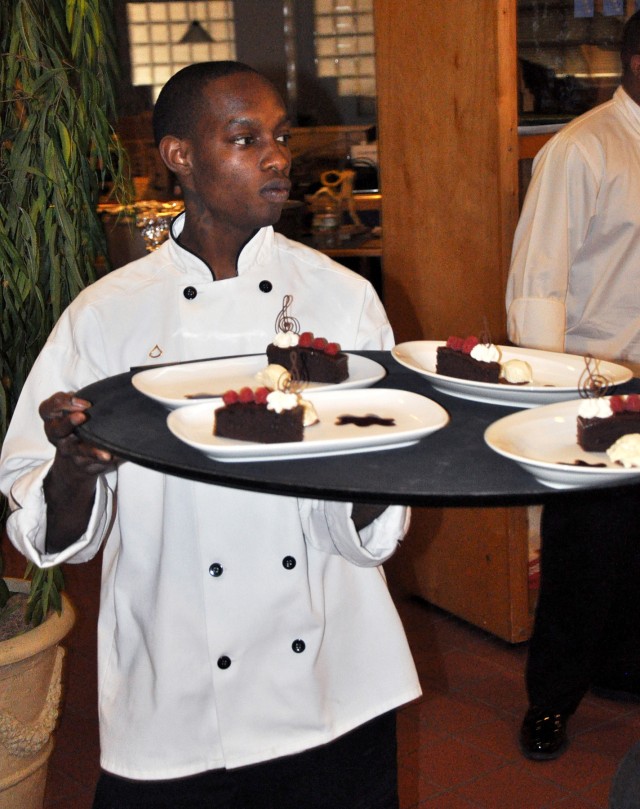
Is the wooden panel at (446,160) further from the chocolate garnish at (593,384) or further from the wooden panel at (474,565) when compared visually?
the chocolate garnish at (593,384)

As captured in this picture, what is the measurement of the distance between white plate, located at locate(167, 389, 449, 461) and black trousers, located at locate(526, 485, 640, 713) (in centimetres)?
160

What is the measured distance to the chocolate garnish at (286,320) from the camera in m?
1.64

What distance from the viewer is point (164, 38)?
10.8m

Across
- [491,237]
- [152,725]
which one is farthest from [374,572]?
[491,237]

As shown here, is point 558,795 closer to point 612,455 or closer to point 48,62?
point 612,455

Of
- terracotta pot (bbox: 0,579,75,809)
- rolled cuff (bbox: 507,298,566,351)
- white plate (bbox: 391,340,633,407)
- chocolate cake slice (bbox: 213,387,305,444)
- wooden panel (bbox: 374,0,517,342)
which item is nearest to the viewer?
chocolate cake slice (bbox: 213,387,305,444)

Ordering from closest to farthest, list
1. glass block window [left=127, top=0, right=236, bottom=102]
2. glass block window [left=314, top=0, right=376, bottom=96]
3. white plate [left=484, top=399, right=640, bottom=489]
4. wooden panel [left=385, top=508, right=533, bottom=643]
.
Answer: white plate [left=484, top=399, right=640, bottom=489], wooden panel [left=385, top=508, right=533, bottom=643], glass block window [left=314, top=0, right=376, bottom=96], glass block window [left=127, top=0, right=236, bottom=102]

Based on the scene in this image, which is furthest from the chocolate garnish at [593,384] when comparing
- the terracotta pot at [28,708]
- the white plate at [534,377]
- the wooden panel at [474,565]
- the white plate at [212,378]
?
the wooden panel at [474,565]

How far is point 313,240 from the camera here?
5.12m

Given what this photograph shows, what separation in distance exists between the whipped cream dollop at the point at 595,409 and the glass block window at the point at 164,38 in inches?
393

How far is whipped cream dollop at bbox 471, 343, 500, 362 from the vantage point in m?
1.42

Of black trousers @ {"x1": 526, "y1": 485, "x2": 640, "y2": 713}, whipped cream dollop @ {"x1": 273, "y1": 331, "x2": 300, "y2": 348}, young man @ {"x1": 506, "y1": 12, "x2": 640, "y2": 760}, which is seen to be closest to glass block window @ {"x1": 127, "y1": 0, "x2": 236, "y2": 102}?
young man @ {"x1": 506, "y1": 12, "x2": 640, "y2": 760}

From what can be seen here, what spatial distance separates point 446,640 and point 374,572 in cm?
204

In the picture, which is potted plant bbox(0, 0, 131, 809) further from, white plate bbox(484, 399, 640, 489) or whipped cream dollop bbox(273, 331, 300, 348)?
white plate bbox(484, 399, 640, 489)
